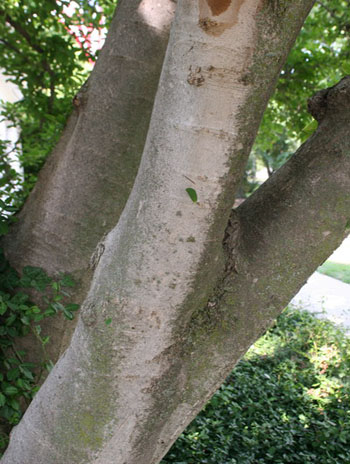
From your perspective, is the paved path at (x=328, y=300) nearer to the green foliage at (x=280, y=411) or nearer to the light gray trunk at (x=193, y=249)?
the green foliage at (x=280, y=411)

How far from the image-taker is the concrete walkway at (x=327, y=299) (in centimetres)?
703

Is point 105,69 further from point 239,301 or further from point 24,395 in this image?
point 24,395

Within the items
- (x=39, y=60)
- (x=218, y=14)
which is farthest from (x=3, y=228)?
(x=39, y=60)

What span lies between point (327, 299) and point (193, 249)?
757 centimetres

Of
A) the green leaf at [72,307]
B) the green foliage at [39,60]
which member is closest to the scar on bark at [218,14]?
the green leaf at [72,307]

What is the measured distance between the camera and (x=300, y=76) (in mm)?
4367

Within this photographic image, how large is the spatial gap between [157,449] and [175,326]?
454 mm

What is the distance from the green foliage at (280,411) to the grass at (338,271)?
4.80 meters

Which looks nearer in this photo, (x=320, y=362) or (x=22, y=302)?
(x=22, y=302)

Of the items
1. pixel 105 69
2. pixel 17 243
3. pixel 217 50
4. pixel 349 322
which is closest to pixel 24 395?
pixel 17 243

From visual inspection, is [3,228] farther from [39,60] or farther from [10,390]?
[39,60]

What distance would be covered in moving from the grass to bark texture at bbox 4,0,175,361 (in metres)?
8.98

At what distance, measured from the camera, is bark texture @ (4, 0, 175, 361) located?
192 cm

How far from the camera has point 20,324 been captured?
1941 millimetres
